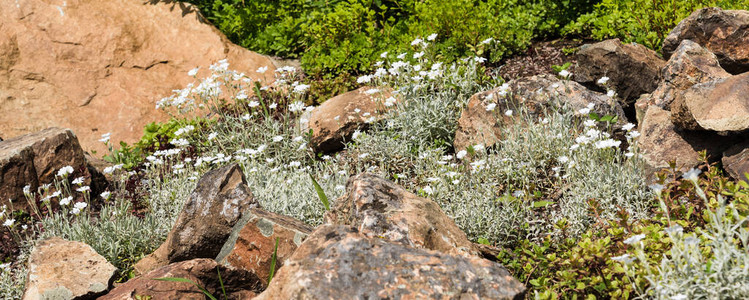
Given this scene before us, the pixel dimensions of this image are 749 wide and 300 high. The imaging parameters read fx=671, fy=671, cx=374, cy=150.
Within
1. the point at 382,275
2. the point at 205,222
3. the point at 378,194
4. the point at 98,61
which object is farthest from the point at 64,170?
the point at 382,275

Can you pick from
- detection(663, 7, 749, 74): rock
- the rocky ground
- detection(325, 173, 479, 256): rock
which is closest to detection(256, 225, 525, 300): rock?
the rocky ground

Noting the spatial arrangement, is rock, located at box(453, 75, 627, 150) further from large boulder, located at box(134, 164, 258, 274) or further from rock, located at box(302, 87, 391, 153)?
large boulder, located at box(134, 164, 258, 274)

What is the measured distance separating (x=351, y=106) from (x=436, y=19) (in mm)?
1828

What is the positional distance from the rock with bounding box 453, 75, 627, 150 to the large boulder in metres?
2.19

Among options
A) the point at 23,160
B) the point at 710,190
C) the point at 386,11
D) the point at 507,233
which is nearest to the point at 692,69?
the point at 710,190

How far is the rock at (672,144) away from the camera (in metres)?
5.07

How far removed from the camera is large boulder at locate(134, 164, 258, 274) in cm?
512

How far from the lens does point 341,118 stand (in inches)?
280

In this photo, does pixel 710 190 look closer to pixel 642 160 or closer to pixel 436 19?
pixel 642 160

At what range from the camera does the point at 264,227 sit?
4.66 m

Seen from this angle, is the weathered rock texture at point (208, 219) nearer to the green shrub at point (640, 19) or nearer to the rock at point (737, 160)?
the rock at point (737, 160)

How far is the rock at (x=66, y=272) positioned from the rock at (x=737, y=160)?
450 cm

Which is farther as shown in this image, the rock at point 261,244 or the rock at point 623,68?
the rock at point 623,68

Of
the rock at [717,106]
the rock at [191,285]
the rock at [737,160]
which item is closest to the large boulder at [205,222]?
the rock at [191,285]
